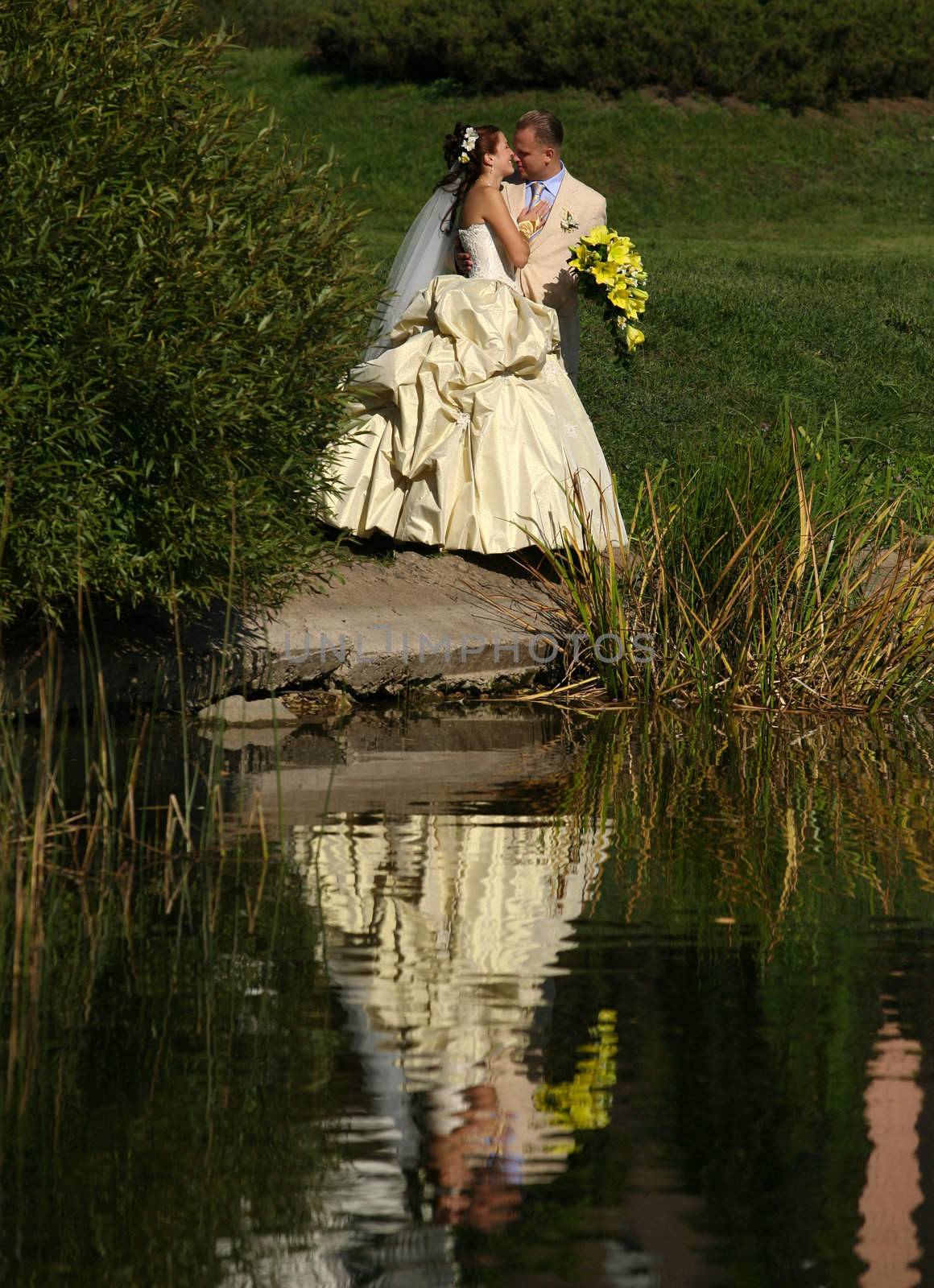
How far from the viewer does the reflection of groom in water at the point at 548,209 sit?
970 centimetres

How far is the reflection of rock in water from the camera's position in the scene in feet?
10.8

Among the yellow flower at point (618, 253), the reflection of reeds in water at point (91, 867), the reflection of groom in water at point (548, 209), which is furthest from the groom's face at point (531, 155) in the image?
the reflection of reeds in water at point (91, 867)

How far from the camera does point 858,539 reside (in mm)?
8078

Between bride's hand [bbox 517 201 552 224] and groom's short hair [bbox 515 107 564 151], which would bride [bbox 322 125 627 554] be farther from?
bride's hand [bbox 517 201 552 224]

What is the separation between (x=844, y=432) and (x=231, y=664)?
647 cm

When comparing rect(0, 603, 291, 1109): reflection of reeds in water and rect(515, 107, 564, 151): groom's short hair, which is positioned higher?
rect(515, 107, 564, 151): groom's short hair

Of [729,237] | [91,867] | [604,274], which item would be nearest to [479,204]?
[604,274]

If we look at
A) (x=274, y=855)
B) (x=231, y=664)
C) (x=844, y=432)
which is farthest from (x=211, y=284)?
(x=844, y=432)

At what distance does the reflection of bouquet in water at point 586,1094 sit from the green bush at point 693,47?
2390 centimetres

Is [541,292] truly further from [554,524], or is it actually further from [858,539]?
[858,539]

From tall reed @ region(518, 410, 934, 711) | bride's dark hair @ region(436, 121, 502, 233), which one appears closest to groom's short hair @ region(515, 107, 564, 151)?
bride's dark hair @ region(436, 121, 502, 233)

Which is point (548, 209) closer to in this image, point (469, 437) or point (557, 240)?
point (557, 240)

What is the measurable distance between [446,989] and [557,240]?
6.39 m

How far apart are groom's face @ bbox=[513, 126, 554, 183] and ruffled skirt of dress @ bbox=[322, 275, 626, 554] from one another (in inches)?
37.5
